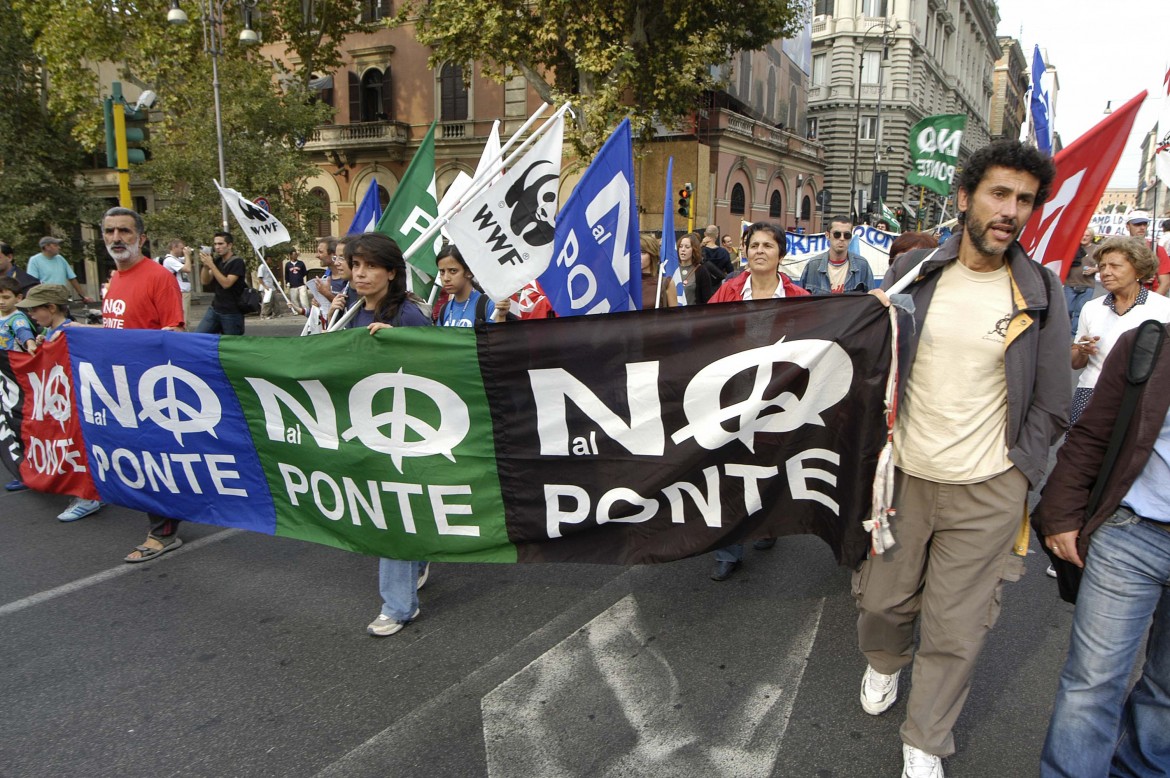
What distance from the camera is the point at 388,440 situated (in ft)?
12.1

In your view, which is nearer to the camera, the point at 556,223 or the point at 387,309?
the point at 387,309

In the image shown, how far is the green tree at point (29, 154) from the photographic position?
970 inches

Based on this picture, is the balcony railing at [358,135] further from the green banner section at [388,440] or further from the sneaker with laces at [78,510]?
the green banner section at [388,440]

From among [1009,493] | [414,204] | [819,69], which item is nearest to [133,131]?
[414,204]

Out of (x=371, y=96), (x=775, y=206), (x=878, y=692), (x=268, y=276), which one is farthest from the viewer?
(x=775, y=206)

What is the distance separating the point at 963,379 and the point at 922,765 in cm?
125

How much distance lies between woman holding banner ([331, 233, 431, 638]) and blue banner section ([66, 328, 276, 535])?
826mm

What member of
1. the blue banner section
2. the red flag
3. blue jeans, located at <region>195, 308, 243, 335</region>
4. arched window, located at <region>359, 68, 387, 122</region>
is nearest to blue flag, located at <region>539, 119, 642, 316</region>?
the blue banner section

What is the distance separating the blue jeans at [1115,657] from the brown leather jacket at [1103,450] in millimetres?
73

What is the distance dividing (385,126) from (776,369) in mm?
33573

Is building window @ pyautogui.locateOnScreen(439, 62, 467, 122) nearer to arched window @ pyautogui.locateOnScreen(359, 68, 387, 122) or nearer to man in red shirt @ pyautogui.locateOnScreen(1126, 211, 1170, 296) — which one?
arched window @ pyautogui.locateOnScreen(359, 68, 387, 122)

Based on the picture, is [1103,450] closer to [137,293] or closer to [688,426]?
[688,426]

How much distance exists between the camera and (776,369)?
304 centimetres

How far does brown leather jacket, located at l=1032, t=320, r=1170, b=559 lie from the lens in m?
2.17
